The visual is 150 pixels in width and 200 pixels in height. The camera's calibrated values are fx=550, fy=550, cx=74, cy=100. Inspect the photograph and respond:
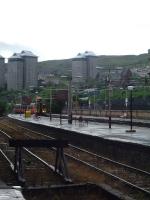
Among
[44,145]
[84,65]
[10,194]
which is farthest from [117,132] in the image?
[84,65]

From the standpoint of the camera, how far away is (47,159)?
25.3m

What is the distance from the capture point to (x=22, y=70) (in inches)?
6570

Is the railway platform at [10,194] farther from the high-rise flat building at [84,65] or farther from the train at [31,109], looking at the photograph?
the high-rise flat building at [84,65]

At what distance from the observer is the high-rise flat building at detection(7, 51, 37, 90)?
166m

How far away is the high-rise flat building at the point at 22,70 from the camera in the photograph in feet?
545

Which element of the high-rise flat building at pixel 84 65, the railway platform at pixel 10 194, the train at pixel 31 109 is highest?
the high-rise flat building at pixel 84 65

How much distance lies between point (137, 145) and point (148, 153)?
1.48 metres

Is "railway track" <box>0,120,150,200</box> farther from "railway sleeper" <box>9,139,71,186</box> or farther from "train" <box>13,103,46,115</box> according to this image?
"train" <box>13,103,46,115</box>

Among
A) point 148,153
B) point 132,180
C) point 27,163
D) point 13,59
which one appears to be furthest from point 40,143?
point 13,59

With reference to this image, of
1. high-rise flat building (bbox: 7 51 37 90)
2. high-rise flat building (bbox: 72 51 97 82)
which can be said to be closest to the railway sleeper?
high-rise flat building (bbox: 72 51 97 82)

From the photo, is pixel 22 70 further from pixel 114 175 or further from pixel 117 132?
pixel 114 175

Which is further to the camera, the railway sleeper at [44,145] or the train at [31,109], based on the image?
the train at [31,109]

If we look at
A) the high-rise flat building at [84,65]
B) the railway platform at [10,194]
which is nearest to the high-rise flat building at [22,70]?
the high-rise flat building at [84,65]

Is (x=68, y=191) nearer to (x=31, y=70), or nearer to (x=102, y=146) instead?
(x=102, y=146)
